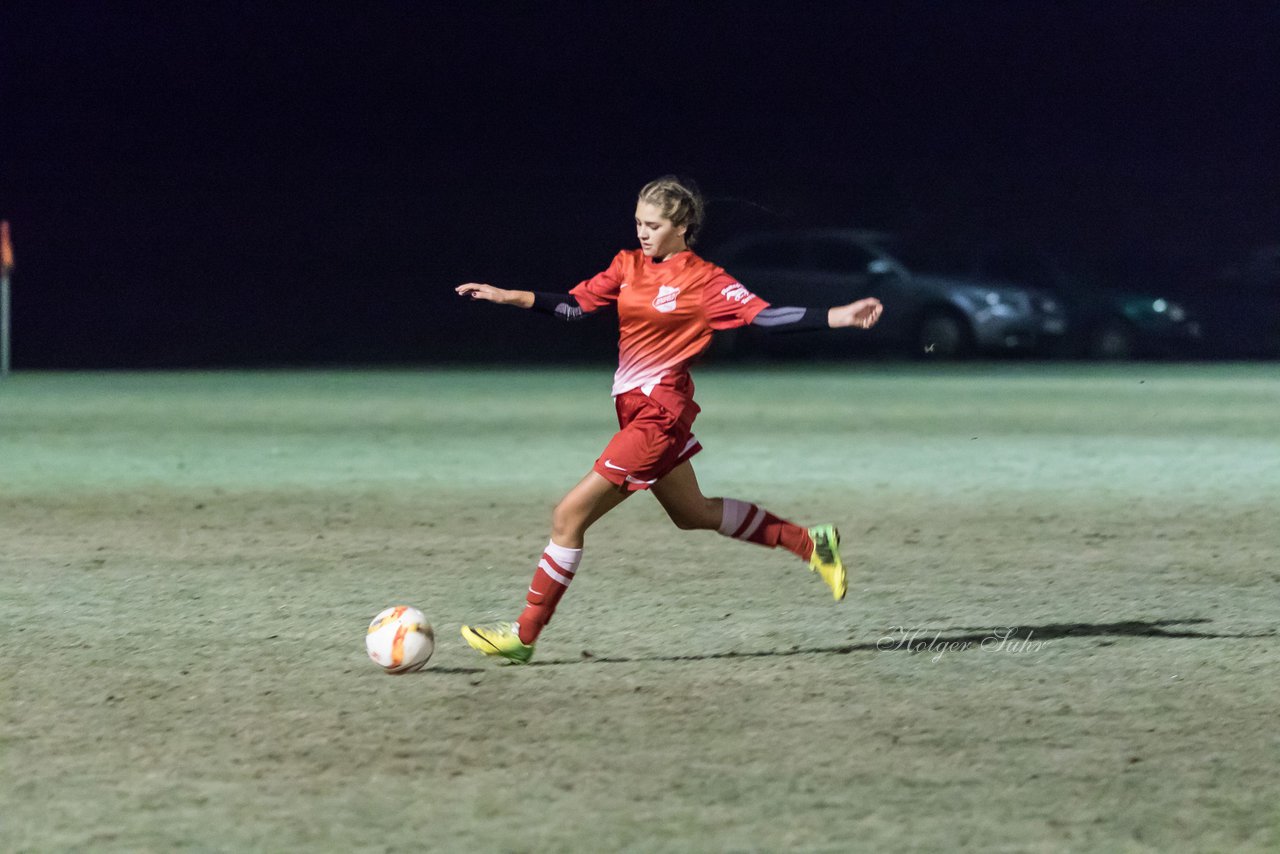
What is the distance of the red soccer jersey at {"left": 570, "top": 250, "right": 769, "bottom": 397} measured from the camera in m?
7.65

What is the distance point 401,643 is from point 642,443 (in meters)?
1.13

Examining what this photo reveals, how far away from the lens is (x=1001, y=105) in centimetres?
5234

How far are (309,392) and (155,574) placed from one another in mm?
13757

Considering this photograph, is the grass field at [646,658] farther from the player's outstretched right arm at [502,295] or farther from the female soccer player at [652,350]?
the player's outstretched right arm at [502,295]

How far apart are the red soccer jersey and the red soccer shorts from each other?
8cm

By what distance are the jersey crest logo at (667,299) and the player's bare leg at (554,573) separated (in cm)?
66

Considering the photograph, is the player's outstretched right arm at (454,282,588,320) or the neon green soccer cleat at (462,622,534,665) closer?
the neon green soccer cleat at (462,622,534,665)

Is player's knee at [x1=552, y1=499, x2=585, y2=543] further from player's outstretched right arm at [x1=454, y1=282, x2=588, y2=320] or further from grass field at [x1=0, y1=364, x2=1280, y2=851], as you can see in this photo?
player's outstretched right arm at [x1=454, y1=282, x2=588, y2=320]

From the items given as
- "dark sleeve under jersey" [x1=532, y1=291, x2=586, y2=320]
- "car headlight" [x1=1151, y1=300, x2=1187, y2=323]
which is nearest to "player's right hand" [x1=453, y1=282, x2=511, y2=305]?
"dark sleeve under jersey" [x1=532, y1=291, x2=586, y2=320]

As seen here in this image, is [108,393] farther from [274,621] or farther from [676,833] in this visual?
[676,833]

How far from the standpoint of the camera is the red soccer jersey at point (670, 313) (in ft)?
25.1

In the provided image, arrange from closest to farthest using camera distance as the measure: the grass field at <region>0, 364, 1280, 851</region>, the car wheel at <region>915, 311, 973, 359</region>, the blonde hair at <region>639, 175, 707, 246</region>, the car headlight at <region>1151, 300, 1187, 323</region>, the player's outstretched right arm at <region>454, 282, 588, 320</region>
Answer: the grass field at <region>0, 364, 1280, 851</region> → the blonde hair at <region>639, 175, 707, 246</region> → the player's outstretched right arm at <region>454, 282, 588, 320</region> → the car wheel at <region>915, 311, 973, 359</region> → the car headlight at <region>1151, 300, 1187, 323</region>

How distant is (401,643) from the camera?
7488mm

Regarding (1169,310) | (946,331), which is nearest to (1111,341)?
(1169,310)
